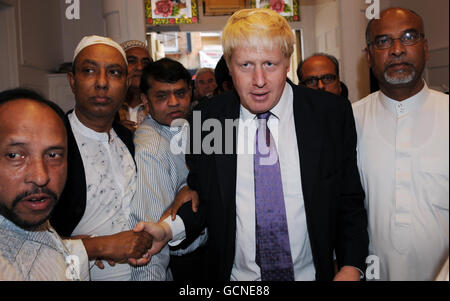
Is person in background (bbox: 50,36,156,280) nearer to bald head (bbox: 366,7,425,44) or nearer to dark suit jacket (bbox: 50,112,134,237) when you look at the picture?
dark suit jacket (bbox: 50,112,134,237)

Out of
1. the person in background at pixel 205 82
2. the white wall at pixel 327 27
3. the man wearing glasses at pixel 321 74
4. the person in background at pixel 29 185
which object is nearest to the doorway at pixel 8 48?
the person in background at pixel 205 82

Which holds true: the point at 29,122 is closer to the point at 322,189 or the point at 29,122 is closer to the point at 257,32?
the point at 257,32

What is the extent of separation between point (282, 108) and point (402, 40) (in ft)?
1.35

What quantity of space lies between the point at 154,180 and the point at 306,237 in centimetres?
62

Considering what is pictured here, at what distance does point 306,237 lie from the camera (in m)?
1.28

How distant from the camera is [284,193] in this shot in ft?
4.12

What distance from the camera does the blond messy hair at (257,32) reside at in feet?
3.92

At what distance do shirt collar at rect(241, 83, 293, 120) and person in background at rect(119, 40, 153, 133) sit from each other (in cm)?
130

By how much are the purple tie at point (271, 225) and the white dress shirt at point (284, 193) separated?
0.07ft

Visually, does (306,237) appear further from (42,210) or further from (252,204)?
(42,210)

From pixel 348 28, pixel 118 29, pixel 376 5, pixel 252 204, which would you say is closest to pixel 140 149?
pixel 252 204

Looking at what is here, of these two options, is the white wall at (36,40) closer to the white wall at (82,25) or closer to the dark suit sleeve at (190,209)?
the white wall at (82,25)

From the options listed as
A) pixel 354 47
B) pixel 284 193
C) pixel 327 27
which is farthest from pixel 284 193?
pixel 327 27

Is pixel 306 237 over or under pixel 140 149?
under
